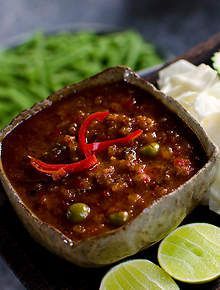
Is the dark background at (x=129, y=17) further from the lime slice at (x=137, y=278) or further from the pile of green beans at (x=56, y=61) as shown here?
the lime slice at (x=137, y=278)

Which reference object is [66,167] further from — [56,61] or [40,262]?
[56,61]

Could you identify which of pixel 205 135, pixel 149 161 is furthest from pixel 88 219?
pixel 205 135

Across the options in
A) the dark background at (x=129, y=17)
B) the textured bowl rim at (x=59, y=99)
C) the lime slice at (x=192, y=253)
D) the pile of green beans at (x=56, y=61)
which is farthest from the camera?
the dark background at (x=129, y=17)

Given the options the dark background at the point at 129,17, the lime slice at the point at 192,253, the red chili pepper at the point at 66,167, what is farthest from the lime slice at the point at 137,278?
the dark background at the point at 129,17

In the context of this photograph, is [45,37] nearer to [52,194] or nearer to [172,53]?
[172,53]

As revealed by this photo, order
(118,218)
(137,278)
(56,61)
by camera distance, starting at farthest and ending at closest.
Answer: (56,61) < (137,278) < (118,218)

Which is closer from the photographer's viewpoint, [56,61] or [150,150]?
[150,150]

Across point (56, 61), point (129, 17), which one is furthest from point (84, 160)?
point (129, 17)

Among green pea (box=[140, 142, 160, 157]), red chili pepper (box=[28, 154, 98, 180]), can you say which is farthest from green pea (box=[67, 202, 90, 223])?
green pea (box=[140, 142, 160, 157])
